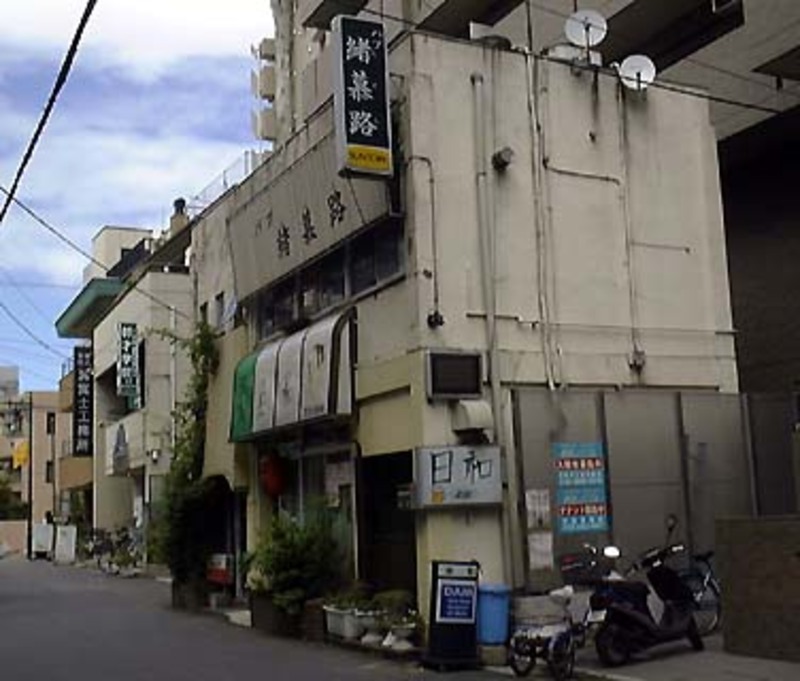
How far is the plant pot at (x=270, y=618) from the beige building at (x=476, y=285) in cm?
151

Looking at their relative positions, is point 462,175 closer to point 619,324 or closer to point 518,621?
point 619,324

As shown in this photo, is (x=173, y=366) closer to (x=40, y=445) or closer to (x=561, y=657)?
(x=561, y=657)

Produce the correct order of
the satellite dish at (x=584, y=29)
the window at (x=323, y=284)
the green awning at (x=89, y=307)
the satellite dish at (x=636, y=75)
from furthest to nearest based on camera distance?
1. the green awning at (x=89, y=307)
2. the window at (x=323, y=284)
3. the satellite dish at (x=584, y=29)
4. the satellite dish at (x=636, y=75)

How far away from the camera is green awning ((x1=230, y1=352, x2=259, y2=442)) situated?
66.6 ft

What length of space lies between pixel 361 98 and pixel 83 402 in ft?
129

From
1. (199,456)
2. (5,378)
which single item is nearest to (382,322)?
(199,456)

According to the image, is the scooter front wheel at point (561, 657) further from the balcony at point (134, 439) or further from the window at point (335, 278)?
the balcony at point (134, 439)

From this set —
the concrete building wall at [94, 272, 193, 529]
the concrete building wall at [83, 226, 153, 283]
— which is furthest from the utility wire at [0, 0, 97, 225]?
the concrete building wall at [83, 226, 153, 283]

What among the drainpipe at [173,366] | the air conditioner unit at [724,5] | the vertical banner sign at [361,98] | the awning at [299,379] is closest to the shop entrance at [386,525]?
the awning at [299,379]

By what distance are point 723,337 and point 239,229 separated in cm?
891

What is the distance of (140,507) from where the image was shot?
43.7m

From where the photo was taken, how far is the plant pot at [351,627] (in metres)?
15.6

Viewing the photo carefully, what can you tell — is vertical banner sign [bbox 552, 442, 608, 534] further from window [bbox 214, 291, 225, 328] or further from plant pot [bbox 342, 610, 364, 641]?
window [bbox 214, 291, 225, 328]

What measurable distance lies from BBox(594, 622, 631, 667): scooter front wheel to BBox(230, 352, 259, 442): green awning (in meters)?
8.81
